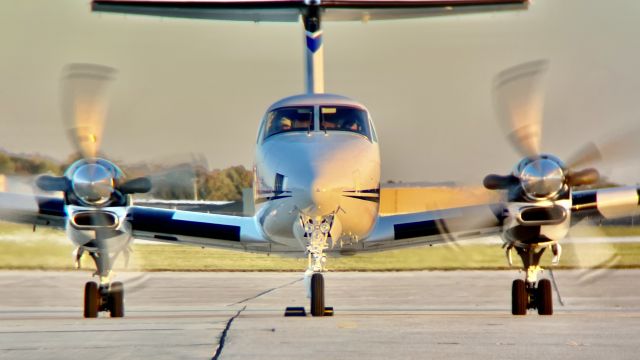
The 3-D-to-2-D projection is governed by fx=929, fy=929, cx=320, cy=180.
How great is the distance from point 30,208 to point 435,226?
21.1 ft

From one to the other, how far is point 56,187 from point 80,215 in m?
0.56

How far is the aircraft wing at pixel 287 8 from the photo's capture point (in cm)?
1717

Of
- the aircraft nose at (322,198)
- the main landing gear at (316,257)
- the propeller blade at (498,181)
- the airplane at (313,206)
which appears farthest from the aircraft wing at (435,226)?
the aircraft nose at (322,198)

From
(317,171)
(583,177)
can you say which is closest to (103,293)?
(317,171)

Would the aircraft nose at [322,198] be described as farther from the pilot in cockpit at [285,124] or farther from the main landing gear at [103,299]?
the main landing gear at [103,299]

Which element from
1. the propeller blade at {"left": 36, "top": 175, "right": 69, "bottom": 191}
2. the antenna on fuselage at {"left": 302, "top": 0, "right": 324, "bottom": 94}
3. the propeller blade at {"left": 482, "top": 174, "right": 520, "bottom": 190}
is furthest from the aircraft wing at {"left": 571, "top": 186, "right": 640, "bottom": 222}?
the propeller blade at {"left": 36, "top": 175, "right": 69, "bottom": 191}

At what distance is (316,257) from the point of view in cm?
1309

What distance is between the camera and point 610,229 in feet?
96.2

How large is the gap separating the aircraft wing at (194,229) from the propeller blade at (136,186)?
0.62 meters

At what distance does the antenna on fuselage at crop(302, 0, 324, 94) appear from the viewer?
18.0 meters

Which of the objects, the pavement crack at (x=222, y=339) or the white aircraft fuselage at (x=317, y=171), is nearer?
the pavement crack at (x=222, y=339)

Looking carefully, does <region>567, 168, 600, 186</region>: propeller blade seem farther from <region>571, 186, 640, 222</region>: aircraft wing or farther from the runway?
the runway

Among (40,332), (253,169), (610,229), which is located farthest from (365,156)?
(610,229)

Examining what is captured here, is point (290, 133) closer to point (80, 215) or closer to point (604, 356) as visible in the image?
point (80, 215)
